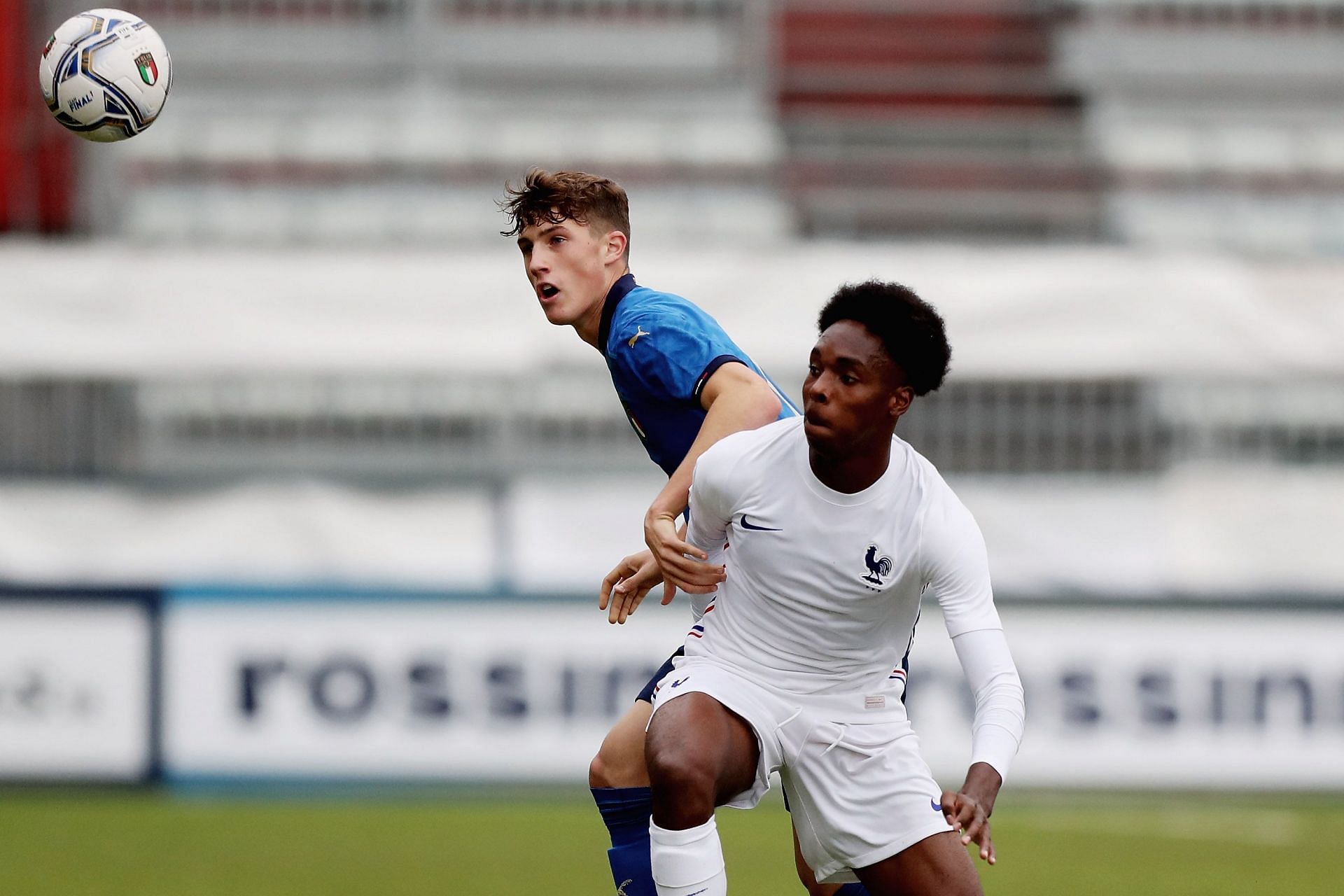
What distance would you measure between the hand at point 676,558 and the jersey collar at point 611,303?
752 millimetres

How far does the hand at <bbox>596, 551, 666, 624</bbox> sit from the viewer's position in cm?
465

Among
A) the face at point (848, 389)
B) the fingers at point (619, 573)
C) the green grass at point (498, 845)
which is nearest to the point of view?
the face at point (848, 389)

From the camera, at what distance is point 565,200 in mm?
5023

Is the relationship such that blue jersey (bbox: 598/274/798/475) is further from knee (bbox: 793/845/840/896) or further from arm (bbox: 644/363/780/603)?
knee (bbox: 793/845/840/896)

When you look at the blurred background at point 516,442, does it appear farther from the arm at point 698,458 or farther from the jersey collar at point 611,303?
the arm at point 698,458

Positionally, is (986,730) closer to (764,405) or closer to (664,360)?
(764,405)

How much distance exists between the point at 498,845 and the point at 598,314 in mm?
4076

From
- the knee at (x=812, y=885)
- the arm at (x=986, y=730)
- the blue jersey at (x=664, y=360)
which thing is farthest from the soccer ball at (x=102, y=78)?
the arm at (x=986, y=730)

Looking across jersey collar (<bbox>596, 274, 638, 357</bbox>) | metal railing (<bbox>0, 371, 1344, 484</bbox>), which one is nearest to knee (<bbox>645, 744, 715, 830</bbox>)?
jersey collar (<bbox>596, 274, 638, 357</bbox>)

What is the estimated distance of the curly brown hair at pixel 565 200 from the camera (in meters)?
5.02

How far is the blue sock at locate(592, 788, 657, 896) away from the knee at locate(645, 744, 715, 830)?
0.42 metres

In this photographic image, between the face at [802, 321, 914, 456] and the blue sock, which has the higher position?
the face at [802, 321, 914, 456]

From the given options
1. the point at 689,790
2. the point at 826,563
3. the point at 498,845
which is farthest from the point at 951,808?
the point at 498,845

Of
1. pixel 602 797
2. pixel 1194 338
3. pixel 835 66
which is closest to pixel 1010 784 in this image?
pixel 1194 338
